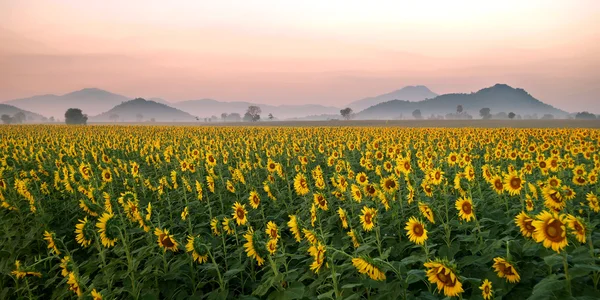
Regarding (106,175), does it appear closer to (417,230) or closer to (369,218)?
(369,218)

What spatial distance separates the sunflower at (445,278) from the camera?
3.22 meters

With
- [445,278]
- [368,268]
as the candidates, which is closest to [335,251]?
[368,268]

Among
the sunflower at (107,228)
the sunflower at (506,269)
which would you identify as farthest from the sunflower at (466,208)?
the sunflower at (107,228)

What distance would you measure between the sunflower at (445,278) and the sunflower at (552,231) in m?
0.94

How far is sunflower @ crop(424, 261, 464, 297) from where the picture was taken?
322cm

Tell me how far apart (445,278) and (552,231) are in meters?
1.09

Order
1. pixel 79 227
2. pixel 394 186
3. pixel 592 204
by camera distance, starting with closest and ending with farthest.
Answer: pixel 79 227, pixel 592 204, pixel 394 186

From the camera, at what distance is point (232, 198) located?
10.5 metres

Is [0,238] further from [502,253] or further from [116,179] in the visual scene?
[502,253]

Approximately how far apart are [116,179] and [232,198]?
211 inches

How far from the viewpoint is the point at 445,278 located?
3396 mm

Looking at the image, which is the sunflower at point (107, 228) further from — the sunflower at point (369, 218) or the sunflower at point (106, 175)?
the sunflower at point (106, 175)

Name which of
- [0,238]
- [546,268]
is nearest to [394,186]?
[546,268]

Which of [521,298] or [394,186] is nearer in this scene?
[521,298]
